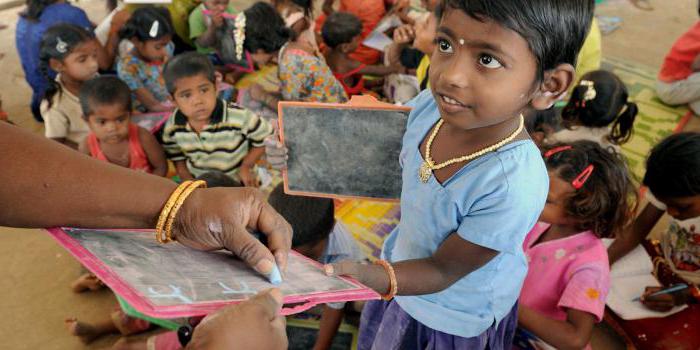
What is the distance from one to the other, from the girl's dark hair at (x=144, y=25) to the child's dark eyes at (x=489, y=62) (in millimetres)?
2792

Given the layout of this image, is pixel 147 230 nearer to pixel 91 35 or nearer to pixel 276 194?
pixel 276 194

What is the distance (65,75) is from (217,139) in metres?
1.15

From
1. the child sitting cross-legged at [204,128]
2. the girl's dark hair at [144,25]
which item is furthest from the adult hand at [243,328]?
the girl's dark hair at [144,25]

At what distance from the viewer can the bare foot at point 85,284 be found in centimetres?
231

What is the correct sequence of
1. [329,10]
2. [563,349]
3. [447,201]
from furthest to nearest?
[329,10] < [563,349] < [447,201]

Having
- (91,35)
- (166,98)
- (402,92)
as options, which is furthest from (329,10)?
(91,35)

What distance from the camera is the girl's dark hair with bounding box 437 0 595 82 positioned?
852 mm

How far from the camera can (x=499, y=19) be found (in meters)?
0.86

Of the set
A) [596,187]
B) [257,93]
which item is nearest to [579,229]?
[596,187]

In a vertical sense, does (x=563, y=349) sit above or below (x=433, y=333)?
below

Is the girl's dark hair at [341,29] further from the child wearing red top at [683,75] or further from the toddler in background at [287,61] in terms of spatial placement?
the child wearing red top at [683,75]

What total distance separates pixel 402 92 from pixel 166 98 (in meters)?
1.62

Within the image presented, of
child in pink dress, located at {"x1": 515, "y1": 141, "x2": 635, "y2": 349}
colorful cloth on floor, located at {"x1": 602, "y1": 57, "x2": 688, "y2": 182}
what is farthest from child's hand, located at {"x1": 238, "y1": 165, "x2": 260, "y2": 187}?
colorful cloth on floor, located at {"x1": 602, "y1": 57, "x2": 688, "y2": 182}

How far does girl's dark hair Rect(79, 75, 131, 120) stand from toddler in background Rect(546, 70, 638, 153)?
2142mm
